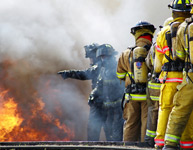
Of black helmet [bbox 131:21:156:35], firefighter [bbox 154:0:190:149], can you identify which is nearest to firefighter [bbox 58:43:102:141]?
black helmet [bbox 131:21:156:35]

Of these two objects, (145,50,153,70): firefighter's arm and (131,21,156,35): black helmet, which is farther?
(131,21,156,35): black helmet

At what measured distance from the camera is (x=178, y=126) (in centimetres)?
487

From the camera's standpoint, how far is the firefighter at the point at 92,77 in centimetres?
939

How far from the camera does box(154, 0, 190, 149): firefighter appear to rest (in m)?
5.16

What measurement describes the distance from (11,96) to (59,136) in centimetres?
191

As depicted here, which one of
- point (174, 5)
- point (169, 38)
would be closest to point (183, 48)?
point (169, 38)

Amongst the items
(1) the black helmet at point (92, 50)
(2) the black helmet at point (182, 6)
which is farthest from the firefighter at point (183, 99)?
(1) the black helmet at point (92, 50)

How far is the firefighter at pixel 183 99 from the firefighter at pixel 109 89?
437 cm

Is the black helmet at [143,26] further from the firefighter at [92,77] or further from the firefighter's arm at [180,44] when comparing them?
the firefighter at [92,77]

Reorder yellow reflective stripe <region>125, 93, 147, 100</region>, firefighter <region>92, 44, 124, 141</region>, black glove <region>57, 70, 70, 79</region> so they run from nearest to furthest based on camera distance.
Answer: yellow reflective stripe <region>125, 93, 147, 100</region>
firefighter <region>92, 44, 124, 141</region>
black glove <region>57, 70, 70, 79</region>

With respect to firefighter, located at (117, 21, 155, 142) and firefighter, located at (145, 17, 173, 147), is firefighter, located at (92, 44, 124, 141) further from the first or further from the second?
firefighter, located at (145, 17, 173, 147)

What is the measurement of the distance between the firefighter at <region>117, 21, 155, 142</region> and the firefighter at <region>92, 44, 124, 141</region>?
2.34 meters

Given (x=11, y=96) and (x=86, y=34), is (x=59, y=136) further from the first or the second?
(x=86, y=34)

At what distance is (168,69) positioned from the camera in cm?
525
